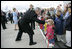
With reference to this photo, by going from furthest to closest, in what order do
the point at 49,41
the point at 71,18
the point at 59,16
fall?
1. the point at 59,16
2. the point at 49,41
3. the point at 71,18

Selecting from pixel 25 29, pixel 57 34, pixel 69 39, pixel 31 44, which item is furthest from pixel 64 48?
pixel 25 29

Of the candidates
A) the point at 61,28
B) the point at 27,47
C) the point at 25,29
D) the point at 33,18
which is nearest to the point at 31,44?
the point at 27,47

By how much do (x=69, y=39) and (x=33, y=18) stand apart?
1665 millimetres

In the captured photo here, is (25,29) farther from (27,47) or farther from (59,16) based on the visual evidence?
(59,16)

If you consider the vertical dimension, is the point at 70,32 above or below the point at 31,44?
above

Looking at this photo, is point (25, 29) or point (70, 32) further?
point (25, 29)

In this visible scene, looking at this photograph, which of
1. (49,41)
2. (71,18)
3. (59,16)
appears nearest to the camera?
(71,18)

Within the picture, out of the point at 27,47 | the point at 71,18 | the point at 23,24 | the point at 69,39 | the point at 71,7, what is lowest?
the point at 27,47

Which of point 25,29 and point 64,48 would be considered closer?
point 64,48

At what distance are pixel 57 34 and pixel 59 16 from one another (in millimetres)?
848

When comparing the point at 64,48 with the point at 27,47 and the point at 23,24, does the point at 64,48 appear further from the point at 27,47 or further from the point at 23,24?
the point at 23,24

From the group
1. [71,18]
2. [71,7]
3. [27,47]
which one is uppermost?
[71,7]

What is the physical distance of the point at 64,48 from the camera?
5.04 m

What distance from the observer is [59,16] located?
5734mm
